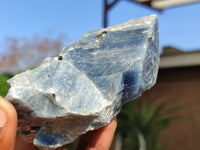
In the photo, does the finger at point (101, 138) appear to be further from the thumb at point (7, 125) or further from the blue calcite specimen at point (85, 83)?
the thumb at point (7, 125)

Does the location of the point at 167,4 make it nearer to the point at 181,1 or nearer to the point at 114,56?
the point at 181,1

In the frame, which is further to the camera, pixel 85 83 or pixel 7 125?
pixel 85 83

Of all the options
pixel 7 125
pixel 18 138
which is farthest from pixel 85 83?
pixel 18 138

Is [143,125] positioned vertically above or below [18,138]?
below

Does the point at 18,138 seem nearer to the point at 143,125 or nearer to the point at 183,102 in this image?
the point at 143,125

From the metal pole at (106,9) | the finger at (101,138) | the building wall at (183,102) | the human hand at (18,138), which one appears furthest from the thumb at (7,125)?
the building wall at (183,102)

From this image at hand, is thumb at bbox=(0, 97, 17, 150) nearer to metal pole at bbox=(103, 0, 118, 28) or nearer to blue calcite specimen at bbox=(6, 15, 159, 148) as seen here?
blue calcite specimen at bbox=(6, 15, 159, 148)

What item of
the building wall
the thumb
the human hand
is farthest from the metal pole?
the thumb
